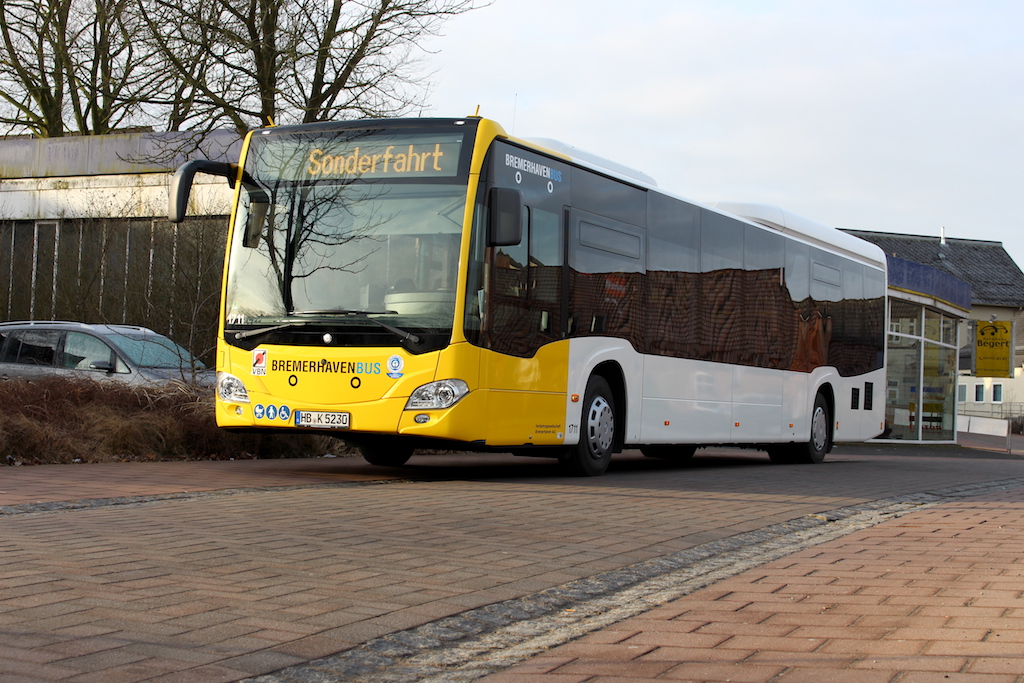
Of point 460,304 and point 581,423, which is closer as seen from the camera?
point 460,304

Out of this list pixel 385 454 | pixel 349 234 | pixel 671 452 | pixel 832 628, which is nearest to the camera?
pixel 832 628

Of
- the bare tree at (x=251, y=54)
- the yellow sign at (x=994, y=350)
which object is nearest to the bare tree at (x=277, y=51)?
the bare tree at (x=251, y=54)

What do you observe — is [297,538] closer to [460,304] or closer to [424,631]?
[424,631]

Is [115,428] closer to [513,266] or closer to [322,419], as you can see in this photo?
[322,419]

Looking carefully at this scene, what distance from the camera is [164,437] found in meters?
12.6

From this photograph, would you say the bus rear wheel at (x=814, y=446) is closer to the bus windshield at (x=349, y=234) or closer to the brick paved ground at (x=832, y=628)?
the bus windshield at (x=349, y=234)

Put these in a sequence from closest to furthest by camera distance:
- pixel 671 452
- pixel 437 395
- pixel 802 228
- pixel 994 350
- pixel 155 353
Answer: pixel 437 395 < pixel 155 353 < pixel 802 228 < pixel 671 452 < pixel 994 350

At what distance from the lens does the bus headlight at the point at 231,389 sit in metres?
10.5

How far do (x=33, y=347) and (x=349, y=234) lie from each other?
7.61 meters

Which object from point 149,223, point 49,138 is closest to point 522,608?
point 149,223

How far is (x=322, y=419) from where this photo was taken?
10.1 m

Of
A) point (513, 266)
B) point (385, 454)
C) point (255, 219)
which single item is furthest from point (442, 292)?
point (385, 454)

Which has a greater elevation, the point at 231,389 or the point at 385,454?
the point at 231,389

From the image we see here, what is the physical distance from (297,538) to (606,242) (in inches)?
248
